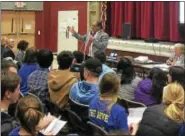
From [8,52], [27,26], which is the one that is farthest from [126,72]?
[27,26]

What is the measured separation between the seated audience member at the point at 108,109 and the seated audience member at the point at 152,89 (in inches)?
34.2

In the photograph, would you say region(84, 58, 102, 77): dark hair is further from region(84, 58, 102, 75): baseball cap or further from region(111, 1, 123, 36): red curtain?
region(111, 1, 123, 36): red curtain

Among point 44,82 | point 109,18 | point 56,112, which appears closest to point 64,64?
point 44,82

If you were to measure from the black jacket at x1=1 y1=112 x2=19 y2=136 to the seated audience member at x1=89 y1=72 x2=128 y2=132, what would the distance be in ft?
2.19

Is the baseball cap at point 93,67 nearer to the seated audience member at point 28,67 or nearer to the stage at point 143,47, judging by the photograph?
the seated audience member at point 28,67

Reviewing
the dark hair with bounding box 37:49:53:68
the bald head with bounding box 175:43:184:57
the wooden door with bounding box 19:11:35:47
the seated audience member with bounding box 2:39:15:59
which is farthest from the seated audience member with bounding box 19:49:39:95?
the wooden door with bounding box 19:11:35:47

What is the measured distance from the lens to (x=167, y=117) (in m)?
2.37

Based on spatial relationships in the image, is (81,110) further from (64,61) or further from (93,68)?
(64,61)

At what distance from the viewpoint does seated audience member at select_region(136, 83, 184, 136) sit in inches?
91.6

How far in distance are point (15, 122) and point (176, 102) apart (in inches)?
41.8

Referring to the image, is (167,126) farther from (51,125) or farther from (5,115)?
(5,115)

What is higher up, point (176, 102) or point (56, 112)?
point (176, 102)

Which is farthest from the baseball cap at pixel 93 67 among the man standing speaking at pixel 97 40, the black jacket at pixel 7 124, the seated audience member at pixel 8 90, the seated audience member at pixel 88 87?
the man standing speaking at pixel 97 40

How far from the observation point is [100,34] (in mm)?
6699
